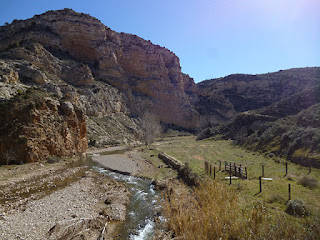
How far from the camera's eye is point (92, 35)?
76938 millimetres

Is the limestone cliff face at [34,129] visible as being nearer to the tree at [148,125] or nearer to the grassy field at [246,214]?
the grassy field at [246,214]

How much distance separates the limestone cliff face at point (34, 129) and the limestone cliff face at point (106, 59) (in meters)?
31.4

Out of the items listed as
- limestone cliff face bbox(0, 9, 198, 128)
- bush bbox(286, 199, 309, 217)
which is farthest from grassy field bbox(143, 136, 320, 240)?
limestone cliff face bbox(0, 9, 198, 128)

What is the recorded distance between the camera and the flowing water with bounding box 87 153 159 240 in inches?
353

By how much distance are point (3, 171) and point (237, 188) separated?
2179 cm

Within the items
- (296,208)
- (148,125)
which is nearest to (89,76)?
(148,125)

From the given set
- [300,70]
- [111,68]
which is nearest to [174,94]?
[111,68]

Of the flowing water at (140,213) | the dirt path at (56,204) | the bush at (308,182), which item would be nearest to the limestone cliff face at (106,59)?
the dirt path at (56,204)

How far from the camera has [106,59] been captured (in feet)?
252

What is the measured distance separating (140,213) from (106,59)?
77.1 meters

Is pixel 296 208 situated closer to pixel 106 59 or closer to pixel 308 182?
pixel 308 182

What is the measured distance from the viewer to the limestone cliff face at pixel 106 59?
62969 mm

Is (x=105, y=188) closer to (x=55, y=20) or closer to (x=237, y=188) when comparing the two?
(x=237, y=188)

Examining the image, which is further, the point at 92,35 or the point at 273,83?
the point at 273,83
